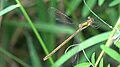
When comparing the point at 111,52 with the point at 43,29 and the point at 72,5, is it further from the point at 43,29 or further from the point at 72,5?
the point at 43,29

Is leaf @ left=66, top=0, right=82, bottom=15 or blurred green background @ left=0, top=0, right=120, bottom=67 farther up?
leaf @ left=66, top=0, right=82, bottom=15

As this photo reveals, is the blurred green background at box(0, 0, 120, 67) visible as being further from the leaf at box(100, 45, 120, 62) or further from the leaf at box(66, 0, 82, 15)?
the leaf at box(100, 45, 120, 62)

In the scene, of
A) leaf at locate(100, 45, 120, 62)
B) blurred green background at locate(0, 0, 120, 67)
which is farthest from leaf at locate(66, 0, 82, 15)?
leaf at locate(100, 45, 120, 62)

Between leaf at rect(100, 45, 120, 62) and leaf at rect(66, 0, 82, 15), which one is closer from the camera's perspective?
leaf at rect(100, 45, 120, 62)

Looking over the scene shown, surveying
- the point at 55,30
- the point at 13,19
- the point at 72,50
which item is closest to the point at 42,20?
the point at 55,30

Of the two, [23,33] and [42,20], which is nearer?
[42,20]

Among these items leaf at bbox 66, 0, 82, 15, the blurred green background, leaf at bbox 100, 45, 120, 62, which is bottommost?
the blurred green background

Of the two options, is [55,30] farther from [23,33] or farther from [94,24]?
[94,24]

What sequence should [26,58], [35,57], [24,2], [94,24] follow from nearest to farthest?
1. [94,24]
2. [35,57]
3. [24,2]
4. [26,58]

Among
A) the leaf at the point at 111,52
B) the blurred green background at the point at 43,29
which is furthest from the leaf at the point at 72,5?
the leaf at the point at 111,52
